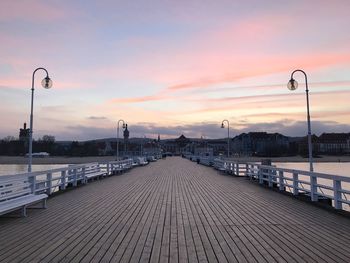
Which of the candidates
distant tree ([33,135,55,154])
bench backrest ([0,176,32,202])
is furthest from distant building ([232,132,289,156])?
bench backrest ([0,176,32,202])

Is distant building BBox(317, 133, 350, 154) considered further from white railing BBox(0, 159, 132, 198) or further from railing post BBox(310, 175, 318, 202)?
railing post BBox(310, 175, 318, 202)

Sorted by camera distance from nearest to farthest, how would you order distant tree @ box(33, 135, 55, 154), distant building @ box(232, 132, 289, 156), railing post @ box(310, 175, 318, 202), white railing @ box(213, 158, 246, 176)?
railing post @ box(310, 175, 318, 202)
white railing @ box(213, 158, 246, 176)
distant tree @ box(33, 135, 55, 154)
distant building @ box(232, 132, 289, 156)

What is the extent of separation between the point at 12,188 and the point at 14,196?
0.27 m

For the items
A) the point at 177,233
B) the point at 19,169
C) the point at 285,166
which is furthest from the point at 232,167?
the point at 285,166

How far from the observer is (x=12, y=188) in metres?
8.96

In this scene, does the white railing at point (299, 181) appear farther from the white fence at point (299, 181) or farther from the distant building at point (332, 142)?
the distant building at point (332, 142)

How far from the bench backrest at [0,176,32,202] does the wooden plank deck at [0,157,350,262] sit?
0.59 meters

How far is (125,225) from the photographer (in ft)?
25.7

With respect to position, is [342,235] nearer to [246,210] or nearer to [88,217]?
[246,210]

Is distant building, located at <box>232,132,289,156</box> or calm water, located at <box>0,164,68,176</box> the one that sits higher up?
distant building, located at <box>232,132,289,156</box>

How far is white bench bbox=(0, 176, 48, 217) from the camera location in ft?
26.5

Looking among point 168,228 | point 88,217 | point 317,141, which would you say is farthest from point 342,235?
point 317,141

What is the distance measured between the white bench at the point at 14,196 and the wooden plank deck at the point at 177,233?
12.8 inches

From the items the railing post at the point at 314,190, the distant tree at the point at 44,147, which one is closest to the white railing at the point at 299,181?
the railing post at the point at 314,190
